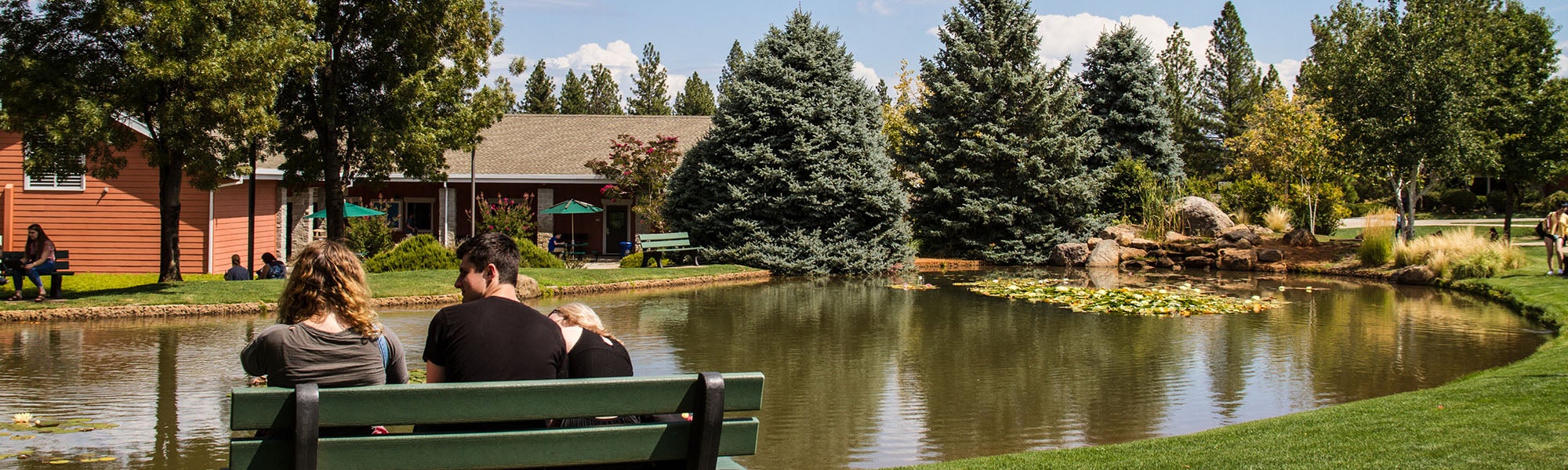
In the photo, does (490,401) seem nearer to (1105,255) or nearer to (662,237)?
(662,237)

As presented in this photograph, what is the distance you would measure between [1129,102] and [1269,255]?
11.9 metres

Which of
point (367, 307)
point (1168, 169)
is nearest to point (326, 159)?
point (367, 307)

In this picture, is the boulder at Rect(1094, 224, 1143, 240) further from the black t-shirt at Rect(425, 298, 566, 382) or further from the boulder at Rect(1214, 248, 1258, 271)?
the black t-shirt at Rect(425, 298, 566, 382)

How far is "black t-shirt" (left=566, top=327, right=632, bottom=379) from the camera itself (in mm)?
4863

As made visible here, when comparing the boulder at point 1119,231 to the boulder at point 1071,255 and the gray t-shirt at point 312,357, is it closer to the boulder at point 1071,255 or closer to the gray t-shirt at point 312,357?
the boulder at point 1071,255

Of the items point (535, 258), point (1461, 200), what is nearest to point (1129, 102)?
point (1461, 200)

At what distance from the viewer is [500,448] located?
4246 mm

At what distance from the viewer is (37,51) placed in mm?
16234

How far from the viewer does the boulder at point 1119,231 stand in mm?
29828

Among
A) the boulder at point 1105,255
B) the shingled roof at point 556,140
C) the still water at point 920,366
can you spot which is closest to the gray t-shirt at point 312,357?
the still water at point 920,366

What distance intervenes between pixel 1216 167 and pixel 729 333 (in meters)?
45.2

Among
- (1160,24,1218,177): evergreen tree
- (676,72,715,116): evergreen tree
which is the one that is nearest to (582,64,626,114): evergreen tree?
(676,72,715,116): evergreen tree

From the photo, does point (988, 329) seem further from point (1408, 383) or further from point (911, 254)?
point (911, 254)

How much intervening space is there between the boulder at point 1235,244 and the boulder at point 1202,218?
1.31 m
